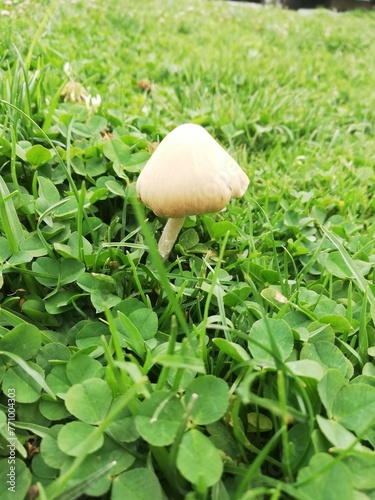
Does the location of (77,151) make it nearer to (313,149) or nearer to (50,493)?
(50,493)

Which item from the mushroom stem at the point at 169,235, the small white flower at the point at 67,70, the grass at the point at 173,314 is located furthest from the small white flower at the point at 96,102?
the mushroom stem at the point at 169,235

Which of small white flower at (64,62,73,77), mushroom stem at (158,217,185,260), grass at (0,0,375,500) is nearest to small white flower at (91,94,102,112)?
grass at (0,0,375,500)

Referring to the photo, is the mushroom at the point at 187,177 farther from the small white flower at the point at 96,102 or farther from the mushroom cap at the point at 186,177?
the small white flower at the point at 96,102

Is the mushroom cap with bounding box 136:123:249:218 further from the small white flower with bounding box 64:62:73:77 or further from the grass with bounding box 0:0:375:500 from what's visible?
the small white flower with bounding box 64:62:73:77

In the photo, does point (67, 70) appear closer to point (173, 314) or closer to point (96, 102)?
point (96, 102)

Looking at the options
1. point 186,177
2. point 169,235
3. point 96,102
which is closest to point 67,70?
point 96,102

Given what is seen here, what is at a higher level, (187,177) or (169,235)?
(187,177)

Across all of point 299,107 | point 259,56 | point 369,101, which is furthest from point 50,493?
point 259,56
